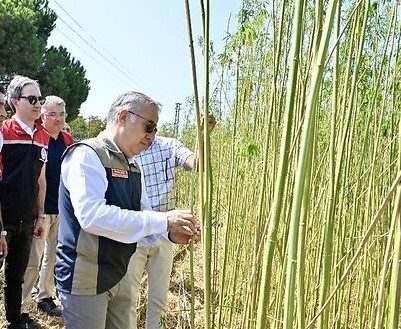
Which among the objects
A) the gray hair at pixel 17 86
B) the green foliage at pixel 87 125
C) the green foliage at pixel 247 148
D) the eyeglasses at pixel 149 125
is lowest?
the green foliage at pixel 247 148

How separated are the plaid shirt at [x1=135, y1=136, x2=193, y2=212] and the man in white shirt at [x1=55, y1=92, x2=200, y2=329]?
0.70 meters

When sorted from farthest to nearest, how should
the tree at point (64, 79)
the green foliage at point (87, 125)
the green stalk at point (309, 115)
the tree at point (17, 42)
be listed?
the green foliage at point (87, 125) < the tree at point (64, 79) < the tree at point (17, 42) < the green stalk at point (309, 115)

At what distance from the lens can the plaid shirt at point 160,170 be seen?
83.6 inches

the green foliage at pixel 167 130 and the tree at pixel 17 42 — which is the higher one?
the tree at pixel 17 42

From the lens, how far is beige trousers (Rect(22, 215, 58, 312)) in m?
2.41

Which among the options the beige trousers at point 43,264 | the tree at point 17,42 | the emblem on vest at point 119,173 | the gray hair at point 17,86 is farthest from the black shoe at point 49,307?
the tree at point 17,42

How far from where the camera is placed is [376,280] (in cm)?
150

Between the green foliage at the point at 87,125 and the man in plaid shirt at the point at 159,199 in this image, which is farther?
the green foliage at the point at 87,125

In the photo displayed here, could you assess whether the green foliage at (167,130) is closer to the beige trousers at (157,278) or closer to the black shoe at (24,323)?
the black shoe at (24,323)

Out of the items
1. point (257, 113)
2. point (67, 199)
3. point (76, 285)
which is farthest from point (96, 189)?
point (257, 113)

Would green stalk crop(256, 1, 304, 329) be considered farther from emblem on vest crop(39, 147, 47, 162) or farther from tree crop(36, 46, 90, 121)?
tree crop(36, 46, 90, 121)

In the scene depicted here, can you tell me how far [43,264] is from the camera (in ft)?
8.49

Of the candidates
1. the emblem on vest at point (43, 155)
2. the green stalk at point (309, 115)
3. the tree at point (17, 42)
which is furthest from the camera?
the tree at point (17, 42)

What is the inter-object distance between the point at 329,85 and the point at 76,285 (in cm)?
116
